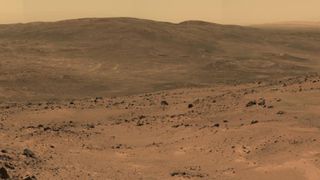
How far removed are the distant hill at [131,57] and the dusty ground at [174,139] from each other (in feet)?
18.7

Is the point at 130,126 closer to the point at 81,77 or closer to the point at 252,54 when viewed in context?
the point at 81,77

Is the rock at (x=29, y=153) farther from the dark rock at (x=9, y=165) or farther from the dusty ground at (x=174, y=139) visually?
the dark rock at (x=9, y=165)

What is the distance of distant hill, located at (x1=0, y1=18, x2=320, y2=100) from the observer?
61.8ft

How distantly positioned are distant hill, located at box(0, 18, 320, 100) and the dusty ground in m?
5.70

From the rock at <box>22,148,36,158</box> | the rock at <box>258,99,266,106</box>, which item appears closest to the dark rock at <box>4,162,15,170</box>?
the rock at <box>22,148,36,158</box>

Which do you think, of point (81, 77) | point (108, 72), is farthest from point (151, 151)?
point (108, 72)

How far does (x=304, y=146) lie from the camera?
725cm

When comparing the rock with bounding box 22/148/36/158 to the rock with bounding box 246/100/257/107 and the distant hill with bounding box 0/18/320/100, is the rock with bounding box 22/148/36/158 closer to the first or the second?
the rock with bounding box 246/100/257/107

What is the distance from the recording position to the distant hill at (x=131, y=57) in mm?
18828

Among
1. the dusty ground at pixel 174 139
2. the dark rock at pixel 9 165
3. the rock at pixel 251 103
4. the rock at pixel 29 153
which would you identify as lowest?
the dusty ground at pixel 174 139

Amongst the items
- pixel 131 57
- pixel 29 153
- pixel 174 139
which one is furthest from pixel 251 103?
pixel 131 57

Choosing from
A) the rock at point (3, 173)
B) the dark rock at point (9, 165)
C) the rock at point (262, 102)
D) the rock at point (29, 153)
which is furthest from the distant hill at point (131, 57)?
the rock at point (3, 173)

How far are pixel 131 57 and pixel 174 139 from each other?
56.8ft

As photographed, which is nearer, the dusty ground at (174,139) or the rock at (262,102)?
the dusty ground at (174,139)
